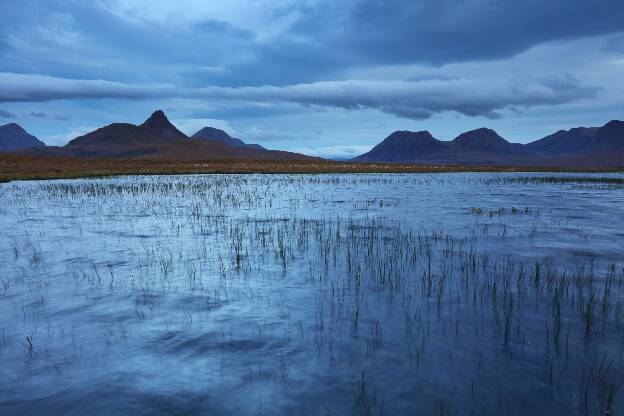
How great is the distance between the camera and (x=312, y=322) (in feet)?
28.8

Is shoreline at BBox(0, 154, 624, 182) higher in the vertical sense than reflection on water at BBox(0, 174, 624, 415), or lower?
Answer: higher

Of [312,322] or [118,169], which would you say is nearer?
[312,322]

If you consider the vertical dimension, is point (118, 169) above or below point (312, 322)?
above

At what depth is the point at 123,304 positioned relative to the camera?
391 inches

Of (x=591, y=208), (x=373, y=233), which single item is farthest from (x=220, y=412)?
(x=591, y=208)

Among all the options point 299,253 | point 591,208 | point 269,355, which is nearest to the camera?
point 269,355

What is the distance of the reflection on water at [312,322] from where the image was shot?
241 inches

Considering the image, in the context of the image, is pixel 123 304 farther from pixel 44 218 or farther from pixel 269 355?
pixel 44 218

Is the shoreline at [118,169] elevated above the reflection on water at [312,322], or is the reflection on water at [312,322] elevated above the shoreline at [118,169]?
the shoreline at [118,169]

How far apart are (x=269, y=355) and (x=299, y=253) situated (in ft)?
25.0

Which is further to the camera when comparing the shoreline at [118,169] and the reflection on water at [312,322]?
the shoreline at [118,169]

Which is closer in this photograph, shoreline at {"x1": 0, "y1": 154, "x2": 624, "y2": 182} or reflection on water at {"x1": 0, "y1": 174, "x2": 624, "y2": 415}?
reflection on water at {"x1": 0, "y1": 174, "x2": 624, "y2": 415}

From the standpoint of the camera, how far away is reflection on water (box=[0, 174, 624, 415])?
613cm

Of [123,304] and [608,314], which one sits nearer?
[608,314]
